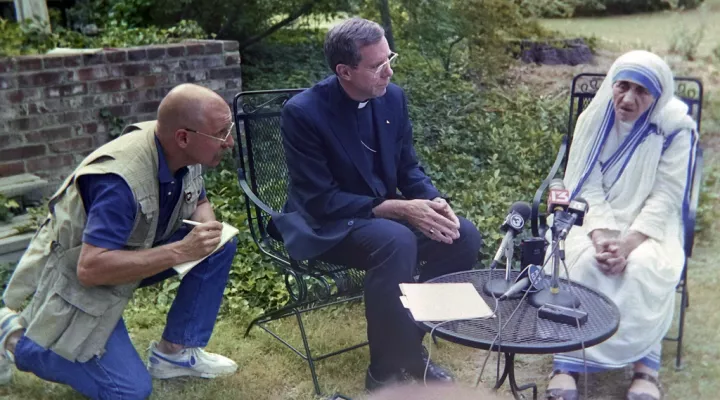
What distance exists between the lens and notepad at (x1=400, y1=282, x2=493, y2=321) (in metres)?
2.51

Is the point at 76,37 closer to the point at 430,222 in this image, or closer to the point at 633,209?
the point at 430,222

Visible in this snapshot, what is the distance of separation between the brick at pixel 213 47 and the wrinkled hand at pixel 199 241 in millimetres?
3193

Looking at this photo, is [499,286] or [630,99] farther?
[630,99]

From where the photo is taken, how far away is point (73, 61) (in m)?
5.05

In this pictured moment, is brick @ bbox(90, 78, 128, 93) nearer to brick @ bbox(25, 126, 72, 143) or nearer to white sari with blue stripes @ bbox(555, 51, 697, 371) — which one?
brick @ bbox(25, 126, 72, 143)

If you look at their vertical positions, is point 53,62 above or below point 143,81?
above

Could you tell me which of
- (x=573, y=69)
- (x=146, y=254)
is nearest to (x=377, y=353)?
(x=146, y=254)

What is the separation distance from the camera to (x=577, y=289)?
112 inches

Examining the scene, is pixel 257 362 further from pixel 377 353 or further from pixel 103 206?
pixel 103 206

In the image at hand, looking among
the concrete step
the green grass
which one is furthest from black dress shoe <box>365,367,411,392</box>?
the green grass

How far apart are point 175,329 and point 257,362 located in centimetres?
47

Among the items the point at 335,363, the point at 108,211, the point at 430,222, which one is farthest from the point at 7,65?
the point at 430,222

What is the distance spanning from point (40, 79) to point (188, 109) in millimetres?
2636

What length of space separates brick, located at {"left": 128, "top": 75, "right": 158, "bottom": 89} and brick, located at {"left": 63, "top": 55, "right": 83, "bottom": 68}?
40cm
